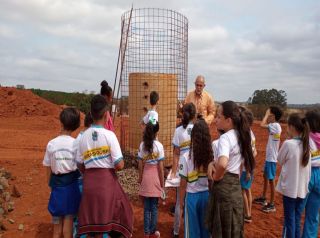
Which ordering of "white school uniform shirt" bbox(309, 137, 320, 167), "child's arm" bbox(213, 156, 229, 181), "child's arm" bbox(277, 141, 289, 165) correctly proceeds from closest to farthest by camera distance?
"child's arm" bbox(213, 156, 229, 181) < "child's arm" bbox(277, 141, 289, 165) < "white school uniform shirt" bbox(309, 137, 320, 167)

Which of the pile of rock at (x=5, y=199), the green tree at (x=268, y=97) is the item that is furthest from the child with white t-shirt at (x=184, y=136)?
the green tree at (x=268, y=97)

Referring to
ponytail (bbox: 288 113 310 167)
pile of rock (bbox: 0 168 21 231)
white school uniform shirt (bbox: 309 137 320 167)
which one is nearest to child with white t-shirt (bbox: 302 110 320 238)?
white school uniform shirt (bbox: 309 137 320 167)

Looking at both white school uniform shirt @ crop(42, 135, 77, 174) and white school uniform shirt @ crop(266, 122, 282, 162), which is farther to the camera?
white school uniform shirt @ crop(266, 122, 282, 162)

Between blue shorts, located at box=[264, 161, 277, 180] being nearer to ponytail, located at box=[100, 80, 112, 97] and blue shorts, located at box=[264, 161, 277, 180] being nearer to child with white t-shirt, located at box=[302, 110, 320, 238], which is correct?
child with white t-shirt, located at box=[302, 110, 320, 238]

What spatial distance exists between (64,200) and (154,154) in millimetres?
1251

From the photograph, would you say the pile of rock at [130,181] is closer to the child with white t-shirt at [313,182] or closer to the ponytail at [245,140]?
the child with white t-shirt at [313,182]

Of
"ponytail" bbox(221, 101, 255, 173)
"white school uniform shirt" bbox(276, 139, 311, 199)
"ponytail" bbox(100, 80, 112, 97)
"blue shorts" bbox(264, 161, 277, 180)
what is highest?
"ponytail" bbox(100, 80, 112, 97)

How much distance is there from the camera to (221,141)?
2881mm

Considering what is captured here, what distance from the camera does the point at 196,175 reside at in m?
3.22

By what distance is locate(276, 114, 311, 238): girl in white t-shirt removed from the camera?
3592mm

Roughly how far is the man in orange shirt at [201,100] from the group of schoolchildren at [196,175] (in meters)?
1.43

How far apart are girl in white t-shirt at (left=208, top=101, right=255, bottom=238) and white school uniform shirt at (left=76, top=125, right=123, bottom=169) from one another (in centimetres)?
92

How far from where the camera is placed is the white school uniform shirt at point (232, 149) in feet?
9.43

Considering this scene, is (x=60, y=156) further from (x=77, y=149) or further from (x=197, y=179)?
(x=197, y=179)
